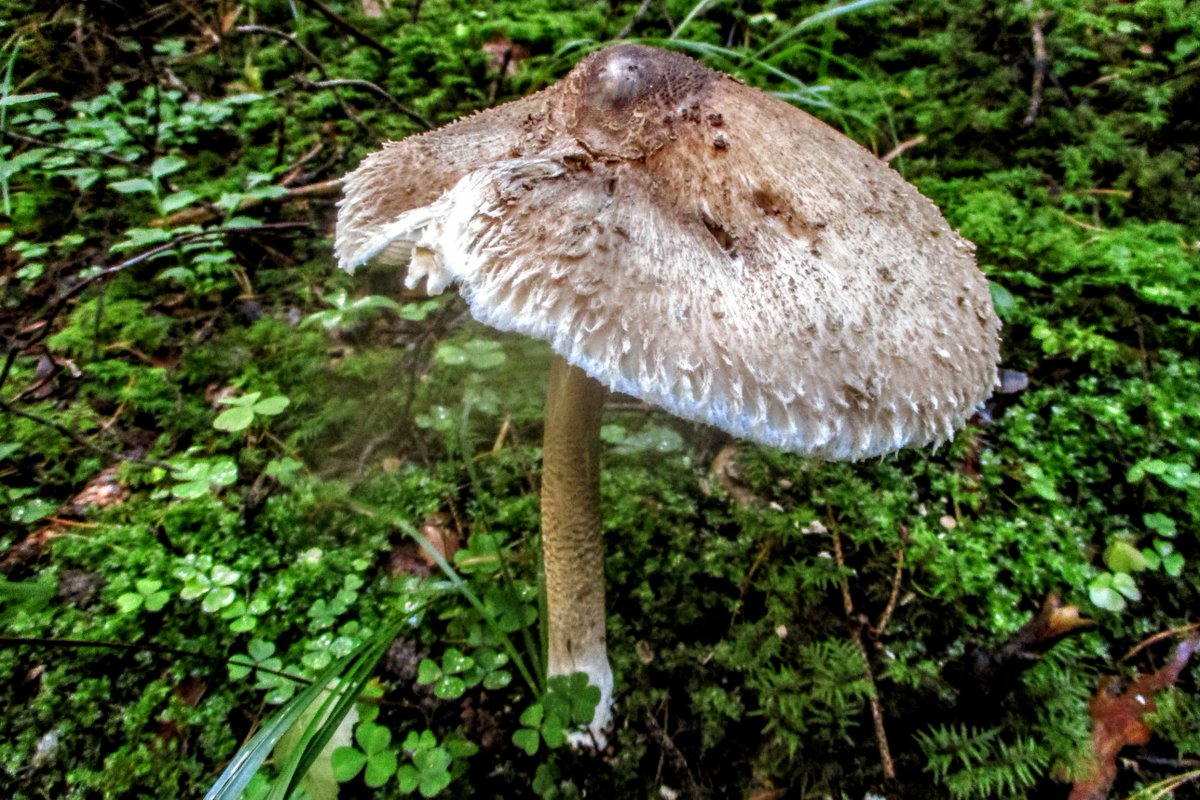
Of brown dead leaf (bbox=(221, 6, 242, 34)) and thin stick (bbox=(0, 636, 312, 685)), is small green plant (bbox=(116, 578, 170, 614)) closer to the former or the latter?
thin stick (bbox=(0, 636, 312, 685))

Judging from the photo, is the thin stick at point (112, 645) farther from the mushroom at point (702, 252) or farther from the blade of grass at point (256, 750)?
the mushroom at point (702, 252)

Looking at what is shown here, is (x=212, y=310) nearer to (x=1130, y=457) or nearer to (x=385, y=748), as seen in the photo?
(x=385, y=748)

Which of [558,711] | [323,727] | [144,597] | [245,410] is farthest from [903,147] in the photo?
[144,597]

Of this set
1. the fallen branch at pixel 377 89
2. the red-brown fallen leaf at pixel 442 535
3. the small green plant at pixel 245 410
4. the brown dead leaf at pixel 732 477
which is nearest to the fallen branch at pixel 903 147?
the brown dead leaf at pixel 732 477

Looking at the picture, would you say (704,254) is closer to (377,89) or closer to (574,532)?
(574,532)

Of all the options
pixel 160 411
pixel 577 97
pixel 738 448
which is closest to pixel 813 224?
pixel 577 97

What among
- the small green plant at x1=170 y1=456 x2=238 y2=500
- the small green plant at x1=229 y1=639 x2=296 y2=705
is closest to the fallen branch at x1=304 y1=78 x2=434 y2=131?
the small green plant at x1=170 y1=456 x2=238 y2=500
